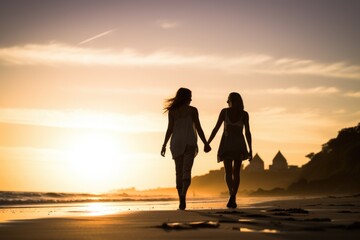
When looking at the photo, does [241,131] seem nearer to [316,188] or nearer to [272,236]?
[272,236]

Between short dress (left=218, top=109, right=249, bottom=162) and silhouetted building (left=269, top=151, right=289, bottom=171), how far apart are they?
16707cm

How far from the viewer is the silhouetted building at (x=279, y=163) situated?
577ft

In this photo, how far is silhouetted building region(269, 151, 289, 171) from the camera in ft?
577

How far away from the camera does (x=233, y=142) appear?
441 inches

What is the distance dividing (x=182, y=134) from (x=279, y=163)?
170 metres

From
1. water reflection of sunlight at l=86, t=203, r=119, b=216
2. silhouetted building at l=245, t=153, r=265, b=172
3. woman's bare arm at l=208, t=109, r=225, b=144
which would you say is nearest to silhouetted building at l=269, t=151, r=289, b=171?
silhouetted building at l=245, t=153, r=265, b=172

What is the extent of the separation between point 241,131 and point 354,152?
5955 cm

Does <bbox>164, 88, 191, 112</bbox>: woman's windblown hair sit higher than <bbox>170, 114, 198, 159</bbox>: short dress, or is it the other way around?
<bbox>164, 88, 191, 112</bbox>: woman's windblown hair

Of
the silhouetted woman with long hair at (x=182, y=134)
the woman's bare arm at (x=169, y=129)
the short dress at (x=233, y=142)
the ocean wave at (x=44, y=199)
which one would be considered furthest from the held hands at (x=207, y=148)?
the ocean wave at (x=44, y=199)

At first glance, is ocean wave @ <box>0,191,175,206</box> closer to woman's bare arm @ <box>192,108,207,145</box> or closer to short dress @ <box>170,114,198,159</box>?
short dress @ <box>170,114,198,159</box>

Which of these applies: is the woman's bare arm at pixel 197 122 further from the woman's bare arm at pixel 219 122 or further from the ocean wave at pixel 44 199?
the ocean wave at pixel 44 199

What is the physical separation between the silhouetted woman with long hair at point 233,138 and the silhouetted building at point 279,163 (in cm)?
16705

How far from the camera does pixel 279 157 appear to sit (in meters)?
177

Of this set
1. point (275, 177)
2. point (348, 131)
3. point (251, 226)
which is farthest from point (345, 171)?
point (275, 177)
